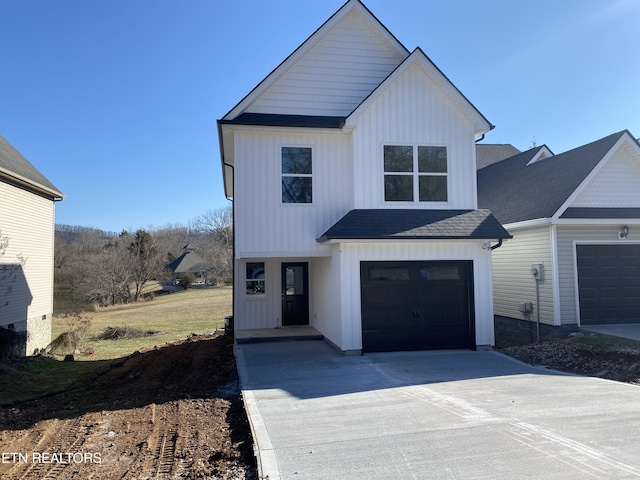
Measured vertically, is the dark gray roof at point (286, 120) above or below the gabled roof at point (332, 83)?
below

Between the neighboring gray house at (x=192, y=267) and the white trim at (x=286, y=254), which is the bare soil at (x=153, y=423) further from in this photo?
the neighboring gray house at (x=192, y=267)

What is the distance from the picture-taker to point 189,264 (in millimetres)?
59688

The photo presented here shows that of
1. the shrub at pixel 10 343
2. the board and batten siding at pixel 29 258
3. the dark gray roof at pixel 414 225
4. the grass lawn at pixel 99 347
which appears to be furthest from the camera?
the board and batten siding at pixel 29 258

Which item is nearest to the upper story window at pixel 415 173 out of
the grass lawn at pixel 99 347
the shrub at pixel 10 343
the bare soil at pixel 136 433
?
the bare soil at pixel 136 433

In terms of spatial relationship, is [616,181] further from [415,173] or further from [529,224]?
[415,173]

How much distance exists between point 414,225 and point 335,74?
5069 mm

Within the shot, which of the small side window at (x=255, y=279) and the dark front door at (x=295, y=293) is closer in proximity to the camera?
the small side window at (x=255, y=279)

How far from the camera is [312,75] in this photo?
11.9m

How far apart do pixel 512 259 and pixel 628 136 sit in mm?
4803

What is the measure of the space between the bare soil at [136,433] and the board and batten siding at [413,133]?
5.83 m

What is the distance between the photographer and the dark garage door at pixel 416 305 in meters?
10.2

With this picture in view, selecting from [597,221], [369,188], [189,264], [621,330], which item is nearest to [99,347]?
[369,188]

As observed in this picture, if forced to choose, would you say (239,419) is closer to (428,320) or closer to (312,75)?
(428,320)

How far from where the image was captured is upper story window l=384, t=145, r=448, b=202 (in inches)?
436
